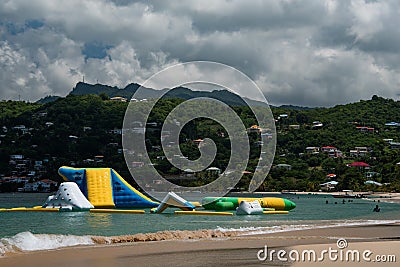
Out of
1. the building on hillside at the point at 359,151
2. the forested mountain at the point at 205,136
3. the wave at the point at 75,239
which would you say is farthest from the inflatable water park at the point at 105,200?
the building on hillside at the point at 359,151

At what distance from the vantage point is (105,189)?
43.8m

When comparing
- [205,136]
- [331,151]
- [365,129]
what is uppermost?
[365,129]

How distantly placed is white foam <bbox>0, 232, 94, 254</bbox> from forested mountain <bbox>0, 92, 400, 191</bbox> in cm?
6246

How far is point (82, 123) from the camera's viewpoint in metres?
117

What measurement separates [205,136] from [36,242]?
68.3 m

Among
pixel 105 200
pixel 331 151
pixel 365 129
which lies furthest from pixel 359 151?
pixel 105 200

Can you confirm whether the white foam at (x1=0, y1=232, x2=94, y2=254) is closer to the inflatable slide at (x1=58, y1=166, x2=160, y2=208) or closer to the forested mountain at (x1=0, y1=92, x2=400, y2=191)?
the inflatable slide at (x1=58, y1=166, x2=160, y2=208)

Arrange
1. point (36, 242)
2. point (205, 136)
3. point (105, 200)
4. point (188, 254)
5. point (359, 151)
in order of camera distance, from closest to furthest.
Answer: point (188, 254), point (36, 242), point (105, 200), point (205, 136), point (359, 151)

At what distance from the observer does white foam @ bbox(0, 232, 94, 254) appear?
1828 cm

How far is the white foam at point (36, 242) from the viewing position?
60.0 feet

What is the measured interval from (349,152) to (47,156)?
58.2 meters

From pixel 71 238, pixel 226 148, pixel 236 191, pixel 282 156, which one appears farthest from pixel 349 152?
pixel 71 238

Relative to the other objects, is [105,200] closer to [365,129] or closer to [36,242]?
[36,242]

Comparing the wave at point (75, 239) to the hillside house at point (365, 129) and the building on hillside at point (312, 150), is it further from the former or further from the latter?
Answer: the hillside house at point (365, 129)
